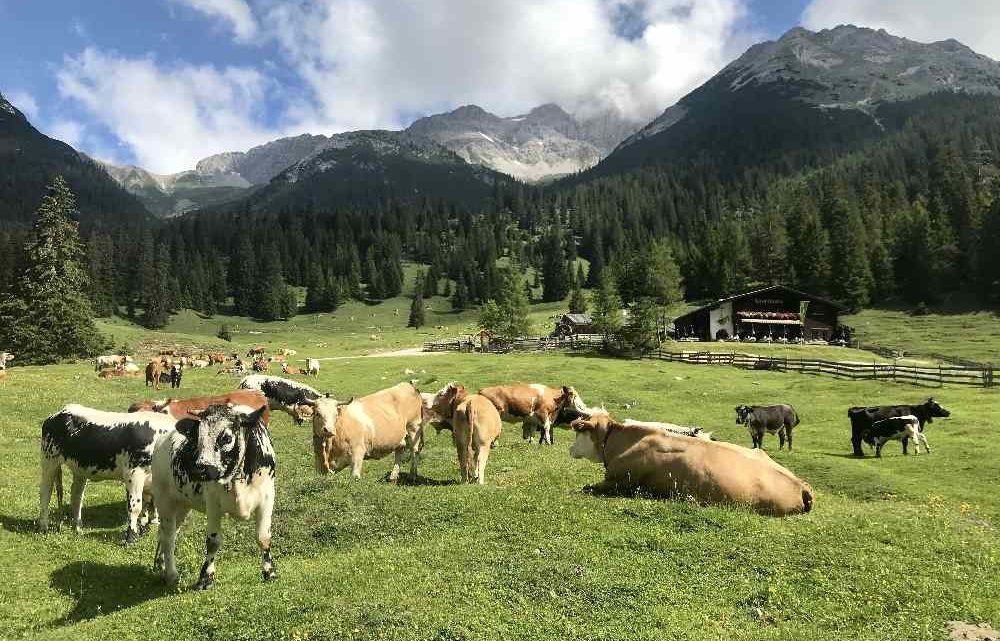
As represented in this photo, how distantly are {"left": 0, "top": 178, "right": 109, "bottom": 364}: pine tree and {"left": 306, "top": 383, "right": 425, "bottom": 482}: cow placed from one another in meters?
56.5

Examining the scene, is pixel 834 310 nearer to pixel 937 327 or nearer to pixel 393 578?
pixel 937 327

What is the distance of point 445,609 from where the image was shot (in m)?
7.46

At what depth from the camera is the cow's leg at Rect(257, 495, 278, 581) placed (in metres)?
8.84

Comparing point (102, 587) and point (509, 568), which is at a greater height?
point (509, 568)

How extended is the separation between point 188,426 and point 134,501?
4.46 metres

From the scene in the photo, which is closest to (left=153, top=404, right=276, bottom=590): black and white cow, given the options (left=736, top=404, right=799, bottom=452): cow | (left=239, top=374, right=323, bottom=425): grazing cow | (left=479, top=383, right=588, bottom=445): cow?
(left=479, top=383, right=588, bottom=445): cow

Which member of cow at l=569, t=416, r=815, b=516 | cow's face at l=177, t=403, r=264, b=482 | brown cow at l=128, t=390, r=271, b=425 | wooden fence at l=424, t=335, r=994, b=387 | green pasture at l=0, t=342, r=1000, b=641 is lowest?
wooden fence at l=424, t=335, r=994, b=387

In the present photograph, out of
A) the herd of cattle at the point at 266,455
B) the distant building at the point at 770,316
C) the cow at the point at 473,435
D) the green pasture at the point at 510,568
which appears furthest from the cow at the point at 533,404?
the distant building at the point at 770,316

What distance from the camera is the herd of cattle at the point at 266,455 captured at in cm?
886

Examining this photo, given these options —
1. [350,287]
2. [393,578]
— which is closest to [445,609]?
[393,578]

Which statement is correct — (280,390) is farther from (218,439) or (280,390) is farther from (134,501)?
(218,439)

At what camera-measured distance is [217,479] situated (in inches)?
332

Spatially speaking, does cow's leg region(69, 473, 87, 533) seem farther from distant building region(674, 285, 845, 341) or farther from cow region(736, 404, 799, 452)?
distant building region(674, 285, 845, 341)

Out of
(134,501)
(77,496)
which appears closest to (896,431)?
(134,501)
